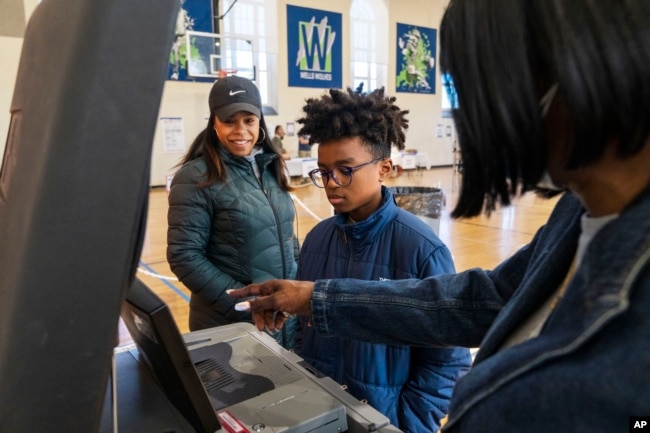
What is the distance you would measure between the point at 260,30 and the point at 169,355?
9882 mm

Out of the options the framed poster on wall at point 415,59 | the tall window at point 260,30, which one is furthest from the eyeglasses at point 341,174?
the framed poster on wall at point 415,59

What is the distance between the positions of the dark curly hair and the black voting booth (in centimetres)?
103

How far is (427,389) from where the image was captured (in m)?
1.00

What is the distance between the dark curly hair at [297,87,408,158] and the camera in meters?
1.30

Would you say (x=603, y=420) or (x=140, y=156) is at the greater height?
(x=140, y=156)

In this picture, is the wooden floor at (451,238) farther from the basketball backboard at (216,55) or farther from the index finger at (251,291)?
the basketball backboard at (216,55)

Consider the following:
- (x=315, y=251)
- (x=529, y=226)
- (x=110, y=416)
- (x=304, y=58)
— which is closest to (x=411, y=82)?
(x=304, y=58)

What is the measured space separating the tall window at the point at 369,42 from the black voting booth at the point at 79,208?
36.1 ft

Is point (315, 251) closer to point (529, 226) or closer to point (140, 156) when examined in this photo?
point (140, 156)

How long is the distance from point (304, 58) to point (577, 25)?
1034cm

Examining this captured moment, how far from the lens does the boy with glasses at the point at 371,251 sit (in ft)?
3.30

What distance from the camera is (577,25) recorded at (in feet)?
1.15

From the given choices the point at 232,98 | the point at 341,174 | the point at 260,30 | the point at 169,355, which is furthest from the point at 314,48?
the point at 169,355

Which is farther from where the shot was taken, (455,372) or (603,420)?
(455,372)
